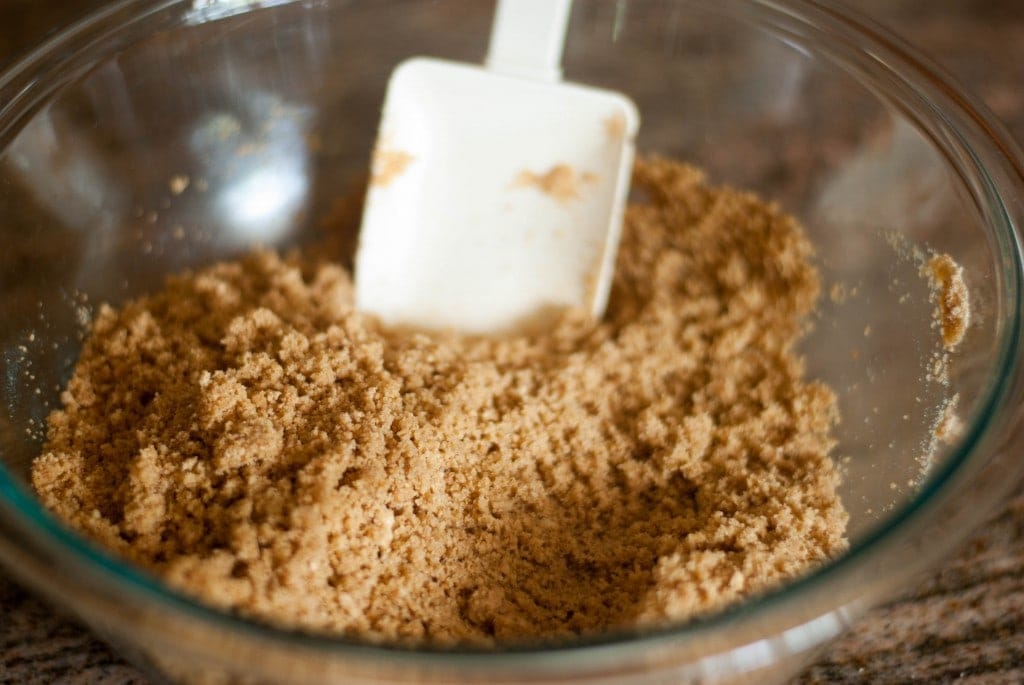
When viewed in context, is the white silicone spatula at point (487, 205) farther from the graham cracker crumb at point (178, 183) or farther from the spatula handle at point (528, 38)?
the graham cracker crumb at point (178, 183)

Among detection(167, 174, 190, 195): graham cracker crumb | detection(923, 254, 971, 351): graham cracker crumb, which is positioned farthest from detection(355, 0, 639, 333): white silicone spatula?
detection(923, 254, 971, 351): graham cracker crumb

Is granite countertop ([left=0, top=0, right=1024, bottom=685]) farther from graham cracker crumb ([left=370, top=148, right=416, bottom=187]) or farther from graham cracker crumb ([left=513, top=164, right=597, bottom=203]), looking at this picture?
graham cracker crumb ([left=513, top=164, right=597, bottom=203])

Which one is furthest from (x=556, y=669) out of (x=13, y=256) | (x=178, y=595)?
(x=13, y=256)

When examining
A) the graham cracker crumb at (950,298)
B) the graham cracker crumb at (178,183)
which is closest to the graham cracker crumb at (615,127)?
the graham cracker crumb at (950,298)

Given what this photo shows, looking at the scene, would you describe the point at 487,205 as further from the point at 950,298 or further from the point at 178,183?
the point at 950,298

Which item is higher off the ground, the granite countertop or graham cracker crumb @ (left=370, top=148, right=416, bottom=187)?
graham cracker crumb @ (left=370, top=148, right=416, bottom=187)

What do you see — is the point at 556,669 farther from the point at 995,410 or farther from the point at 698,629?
the point at 995,410

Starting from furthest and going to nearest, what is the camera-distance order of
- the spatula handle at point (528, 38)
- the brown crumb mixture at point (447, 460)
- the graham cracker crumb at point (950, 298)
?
the spatula handle at point (528, 38) → the graham cracker crumb at point (950, 298) → the brown crumb mixture at point (447, 460)
